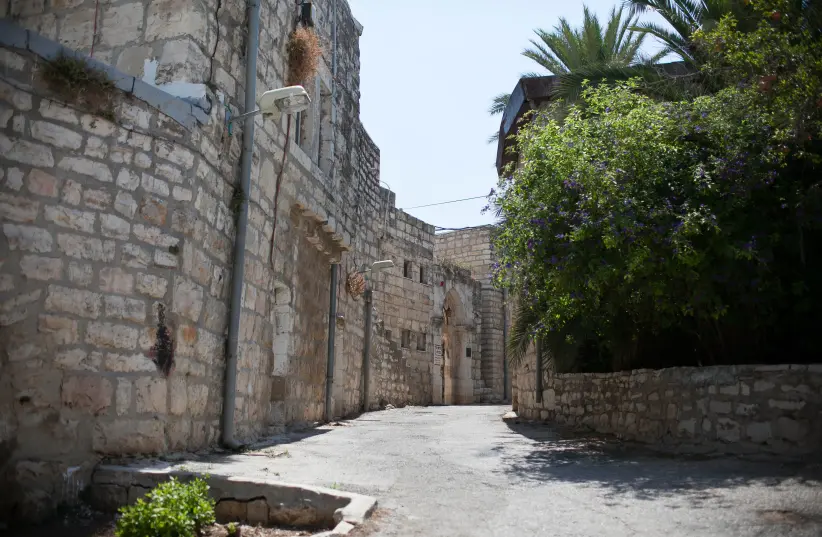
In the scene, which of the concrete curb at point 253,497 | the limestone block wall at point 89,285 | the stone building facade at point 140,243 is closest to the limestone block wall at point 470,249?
the stone building facade at point 140,243

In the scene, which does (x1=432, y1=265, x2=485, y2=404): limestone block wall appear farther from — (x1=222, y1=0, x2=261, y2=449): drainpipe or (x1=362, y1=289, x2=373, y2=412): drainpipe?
(x1=222, y1=0, x2=261, y2=449): drainpipe

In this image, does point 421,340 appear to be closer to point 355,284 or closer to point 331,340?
point 355,284

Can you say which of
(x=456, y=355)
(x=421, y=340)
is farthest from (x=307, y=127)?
(x=456, y=355)

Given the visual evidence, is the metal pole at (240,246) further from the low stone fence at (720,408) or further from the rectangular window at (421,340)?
the rectangular window at (421,340)

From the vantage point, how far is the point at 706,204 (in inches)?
261

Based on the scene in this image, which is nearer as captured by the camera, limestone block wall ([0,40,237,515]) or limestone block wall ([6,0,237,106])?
limestone block wall ([0,40,237,515])

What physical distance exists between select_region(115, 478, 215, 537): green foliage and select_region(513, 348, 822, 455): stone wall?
4843 mm

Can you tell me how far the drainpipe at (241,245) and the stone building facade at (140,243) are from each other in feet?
0.23

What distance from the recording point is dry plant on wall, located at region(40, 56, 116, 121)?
515 centimetres

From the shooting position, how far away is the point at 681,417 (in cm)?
710

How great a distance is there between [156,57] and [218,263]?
1.99 metres

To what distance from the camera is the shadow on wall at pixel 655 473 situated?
185 inches

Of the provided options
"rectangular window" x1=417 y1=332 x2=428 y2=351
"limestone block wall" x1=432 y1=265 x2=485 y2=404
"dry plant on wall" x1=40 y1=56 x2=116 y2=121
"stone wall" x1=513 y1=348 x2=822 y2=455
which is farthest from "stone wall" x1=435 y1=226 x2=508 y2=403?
"dry plant on wall" x1=40 y1=56 x2=116 y2=121

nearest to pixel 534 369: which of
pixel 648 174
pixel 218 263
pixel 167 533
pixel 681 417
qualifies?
pixel 681 417
